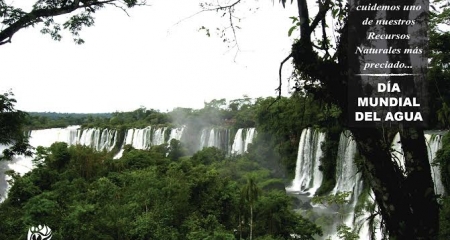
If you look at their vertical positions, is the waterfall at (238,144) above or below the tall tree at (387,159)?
below

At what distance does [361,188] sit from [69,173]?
16.4 meters

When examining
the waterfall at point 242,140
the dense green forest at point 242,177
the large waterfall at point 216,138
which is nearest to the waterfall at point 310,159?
the dense green forest at point 242,177

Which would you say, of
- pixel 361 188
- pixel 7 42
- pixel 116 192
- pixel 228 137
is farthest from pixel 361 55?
pixel 228 137

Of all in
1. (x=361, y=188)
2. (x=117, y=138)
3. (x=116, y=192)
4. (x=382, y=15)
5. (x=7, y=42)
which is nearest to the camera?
(x=382, y=15)

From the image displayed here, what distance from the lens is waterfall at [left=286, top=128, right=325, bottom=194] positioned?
2586 centimetres

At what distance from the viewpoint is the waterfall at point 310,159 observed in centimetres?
2586

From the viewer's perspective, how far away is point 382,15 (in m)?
2.05

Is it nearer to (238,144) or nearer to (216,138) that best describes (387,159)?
(238,144)

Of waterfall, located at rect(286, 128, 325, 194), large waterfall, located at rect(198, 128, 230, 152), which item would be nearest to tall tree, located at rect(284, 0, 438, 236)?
waterfall, located at rect(286, 128, 325, 194)

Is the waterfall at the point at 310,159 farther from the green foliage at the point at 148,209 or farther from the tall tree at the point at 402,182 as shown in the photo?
the tall tree at the point at 402,182

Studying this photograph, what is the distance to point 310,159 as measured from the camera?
86.4 feet

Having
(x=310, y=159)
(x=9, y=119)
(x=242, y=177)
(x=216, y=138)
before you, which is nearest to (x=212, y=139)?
(x=216, y=138)

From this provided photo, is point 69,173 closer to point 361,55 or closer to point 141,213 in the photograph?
point 141,213

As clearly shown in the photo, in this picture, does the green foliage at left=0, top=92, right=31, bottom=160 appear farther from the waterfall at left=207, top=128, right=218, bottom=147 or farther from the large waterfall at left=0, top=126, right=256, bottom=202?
the waterfall at left=207, top=128, right=218, bottom=147
